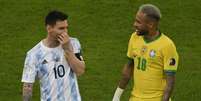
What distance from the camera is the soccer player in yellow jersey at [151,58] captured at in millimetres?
7727

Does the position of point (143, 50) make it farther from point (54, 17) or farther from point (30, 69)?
point (30, 69)

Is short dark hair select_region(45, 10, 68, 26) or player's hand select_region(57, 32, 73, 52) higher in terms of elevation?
short dark hair select_region(45, 10, 68, 26)

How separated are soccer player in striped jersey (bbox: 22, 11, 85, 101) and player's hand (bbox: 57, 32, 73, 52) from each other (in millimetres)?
52

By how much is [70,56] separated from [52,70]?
34 cm

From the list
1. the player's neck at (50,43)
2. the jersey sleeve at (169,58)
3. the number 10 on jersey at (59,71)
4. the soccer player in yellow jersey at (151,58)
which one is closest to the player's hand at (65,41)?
the player's neck at (50,43)

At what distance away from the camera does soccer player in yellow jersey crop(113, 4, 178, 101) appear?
773 cm

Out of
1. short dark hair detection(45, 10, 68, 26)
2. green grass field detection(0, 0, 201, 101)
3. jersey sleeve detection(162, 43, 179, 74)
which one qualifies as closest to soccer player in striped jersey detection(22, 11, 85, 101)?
short dark hair detection(45, 10, 68, 26)

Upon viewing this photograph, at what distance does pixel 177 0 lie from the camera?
60.2 feet

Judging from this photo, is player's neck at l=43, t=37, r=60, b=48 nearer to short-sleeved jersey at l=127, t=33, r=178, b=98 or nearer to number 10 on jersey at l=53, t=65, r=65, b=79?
number 10 on jersey at l=53, t=65, r=65, b=79

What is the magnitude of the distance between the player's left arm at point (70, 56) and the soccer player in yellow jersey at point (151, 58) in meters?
0.87

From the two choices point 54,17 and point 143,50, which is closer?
point 54,17

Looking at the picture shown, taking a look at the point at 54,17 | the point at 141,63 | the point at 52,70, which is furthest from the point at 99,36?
the point at 54,17

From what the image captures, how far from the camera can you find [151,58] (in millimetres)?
7789

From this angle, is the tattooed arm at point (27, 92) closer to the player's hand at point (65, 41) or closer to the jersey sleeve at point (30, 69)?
the jersey sleeve at point (30, 69)
